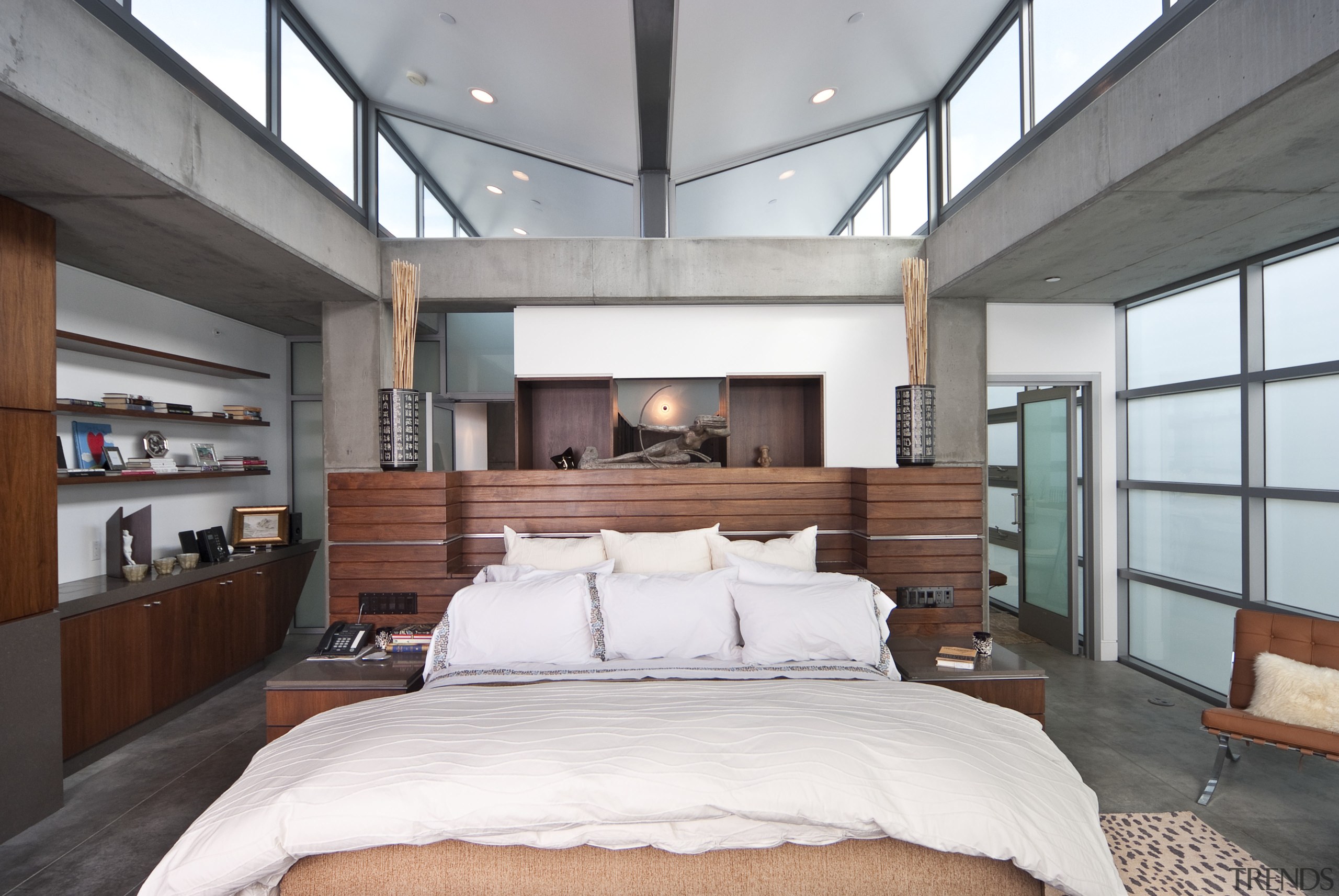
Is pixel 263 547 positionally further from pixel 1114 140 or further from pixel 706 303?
pixel 1114 140

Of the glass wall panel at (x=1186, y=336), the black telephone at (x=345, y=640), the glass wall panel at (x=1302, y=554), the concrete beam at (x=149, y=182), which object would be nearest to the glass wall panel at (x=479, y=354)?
the concrete beam at (x=149, y=182)

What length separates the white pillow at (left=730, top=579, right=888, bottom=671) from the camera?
105 inches

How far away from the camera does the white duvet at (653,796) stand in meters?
1.62

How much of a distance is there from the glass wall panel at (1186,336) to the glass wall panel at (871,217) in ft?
6.53

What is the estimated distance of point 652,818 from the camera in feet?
5.51

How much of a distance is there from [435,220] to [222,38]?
1.73m

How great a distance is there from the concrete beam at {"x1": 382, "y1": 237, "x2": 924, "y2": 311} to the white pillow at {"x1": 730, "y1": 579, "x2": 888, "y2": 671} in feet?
7.62

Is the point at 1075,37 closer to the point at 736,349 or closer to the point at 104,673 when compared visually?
the point at 736,349

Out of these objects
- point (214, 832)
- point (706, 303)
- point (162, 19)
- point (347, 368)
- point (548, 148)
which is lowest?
point (214, 832)

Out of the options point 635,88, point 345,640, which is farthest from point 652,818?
point 635,88

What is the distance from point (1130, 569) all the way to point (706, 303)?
3766 mm

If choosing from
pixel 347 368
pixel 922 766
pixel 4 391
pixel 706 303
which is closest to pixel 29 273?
pixel 4 391

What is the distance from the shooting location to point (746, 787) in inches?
66.8

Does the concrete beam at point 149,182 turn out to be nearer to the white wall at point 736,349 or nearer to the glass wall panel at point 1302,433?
the white wall at point 736,349
